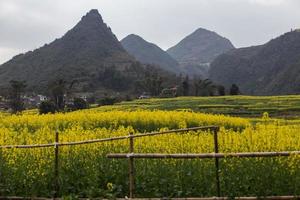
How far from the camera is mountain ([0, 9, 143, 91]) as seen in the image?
118 metres

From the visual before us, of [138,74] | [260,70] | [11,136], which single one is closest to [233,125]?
[11,136]

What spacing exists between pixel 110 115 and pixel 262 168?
1239cm

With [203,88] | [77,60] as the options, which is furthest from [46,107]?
[77,60]

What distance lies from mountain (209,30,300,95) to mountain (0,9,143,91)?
122ft

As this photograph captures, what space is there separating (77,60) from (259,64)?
65.7 metres

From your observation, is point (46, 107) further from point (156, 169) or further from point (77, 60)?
point (77, 60)

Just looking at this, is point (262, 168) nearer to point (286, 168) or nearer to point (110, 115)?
point (286, 168)

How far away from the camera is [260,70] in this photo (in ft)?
554

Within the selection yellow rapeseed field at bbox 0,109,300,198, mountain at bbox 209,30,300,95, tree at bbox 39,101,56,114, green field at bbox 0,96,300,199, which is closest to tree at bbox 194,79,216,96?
tree at bbox 39,101,56,114

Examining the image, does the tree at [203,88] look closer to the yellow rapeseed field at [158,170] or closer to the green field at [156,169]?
the green field at [156,169]

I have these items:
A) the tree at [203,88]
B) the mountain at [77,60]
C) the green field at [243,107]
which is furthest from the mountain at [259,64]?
the green field at [243,107]

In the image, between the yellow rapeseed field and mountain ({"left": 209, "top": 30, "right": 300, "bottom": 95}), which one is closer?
the yellow rapeseed field

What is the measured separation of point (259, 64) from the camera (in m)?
173

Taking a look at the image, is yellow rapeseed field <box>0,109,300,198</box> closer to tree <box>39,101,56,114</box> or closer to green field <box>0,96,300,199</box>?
green field <box>0,96,300,199</box>
